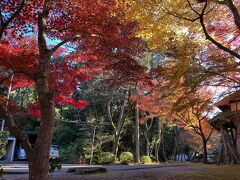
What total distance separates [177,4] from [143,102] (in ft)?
39.7

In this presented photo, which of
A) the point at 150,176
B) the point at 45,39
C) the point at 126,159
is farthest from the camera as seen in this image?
the point at 126,159

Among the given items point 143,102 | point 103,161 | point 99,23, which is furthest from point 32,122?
point 99,23

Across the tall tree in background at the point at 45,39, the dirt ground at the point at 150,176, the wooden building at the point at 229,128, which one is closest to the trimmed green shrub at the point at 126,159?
the wooden building at the point at 229,128

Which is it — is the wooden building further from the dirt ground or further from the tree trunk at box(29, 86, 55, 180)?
the tree trunk at box(29, 86, 55, 180)

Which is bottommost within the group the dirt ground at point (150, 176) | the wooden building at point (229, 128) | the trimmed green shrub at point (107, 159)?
the dirt ground at point (150, 176)

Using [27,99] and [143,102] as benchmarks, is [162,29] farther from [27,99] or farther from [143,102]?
[27,99]

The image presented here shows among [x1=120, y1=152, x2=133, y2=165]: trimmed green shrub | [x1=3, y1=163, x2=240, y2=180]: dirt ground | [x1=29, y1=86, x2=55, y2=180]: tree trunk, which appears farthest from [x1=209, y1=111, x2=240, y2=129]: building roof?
[x1=29, y1=86, x2=55, y2=180]: tree trunk

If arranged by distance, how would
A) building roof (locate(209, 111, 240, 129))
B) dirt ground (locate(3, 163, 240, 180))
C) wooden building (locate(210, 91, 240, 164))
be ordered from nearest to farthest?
dirt ground (locate(3, 163, 240, 180))
building roof (locate(209, 111, 240, 129))
wooden building (locate(210, 91, 240, 164))

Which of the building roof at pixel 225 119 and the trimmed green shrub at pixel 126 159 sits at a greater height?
the building roof at pixel 225 119

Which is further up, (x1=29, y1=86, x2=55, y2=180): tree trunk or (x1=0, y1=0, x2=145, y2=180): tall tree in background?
(x1=0, y1=0, x2=145, y2=180): tall tree in background

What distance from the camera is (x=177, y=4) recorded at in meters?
7.43

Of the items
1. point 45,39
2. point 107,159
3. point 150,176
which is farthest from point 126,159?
point 45,39

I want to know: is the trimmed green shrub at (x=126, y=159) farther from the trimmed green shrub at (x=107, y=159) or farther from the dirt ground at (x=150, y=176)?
the dirt ground at (x=150, y=176)

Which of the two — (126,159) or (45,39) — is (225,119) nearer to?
(126,159)
